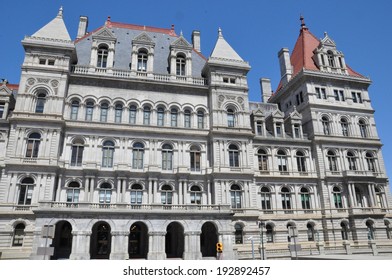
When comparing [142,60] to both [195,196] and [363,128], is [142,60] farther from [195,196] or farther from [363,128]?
[363,128]

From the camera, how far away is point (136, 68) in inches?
1430

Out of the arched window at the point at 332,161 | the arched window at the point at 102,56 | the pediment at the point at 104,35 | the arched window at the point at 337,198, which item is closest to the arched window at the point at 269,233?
the arched window at the point at 337,198

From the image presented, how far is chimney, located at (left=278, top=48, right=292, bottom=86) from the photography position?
47263 mm

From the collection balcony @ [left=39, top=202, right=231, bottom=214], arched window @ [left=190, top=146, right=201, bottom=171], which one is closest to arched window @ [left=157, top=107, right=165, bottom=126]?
arched window @ [left=190, top=146, right=201, bottom=171]

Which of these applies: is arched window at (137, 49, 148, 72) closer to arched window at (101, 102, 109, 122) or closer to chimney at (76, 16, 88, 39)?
arched window at (101, 102, 109, 122)

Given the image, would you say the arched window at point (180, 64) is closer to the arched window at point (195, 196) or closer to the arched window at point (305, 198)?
the arched window at point (195, 196)

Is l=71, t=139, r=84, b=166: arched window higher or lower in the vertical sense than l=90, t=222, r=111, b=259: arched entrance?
higher

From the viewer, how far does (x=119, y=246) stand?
26531mm

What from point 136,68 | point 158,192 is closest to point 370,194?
point 158,192

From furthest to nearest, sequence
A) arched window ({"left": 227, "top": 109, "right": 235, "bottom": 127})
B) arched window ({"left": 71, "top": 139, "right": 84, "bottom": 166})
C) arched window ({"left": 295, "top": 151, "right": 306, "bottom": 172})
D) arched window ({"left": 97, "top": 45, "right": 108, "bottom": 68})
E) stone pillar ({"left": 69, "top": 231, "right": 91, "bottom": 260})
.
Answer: arched window ({"left": 295, "top": 151, "right": 306, "bottom": 172}) → arched window ({"left": 227, "top": 109, "right": 235, "bottom": 127}) → arched window ({"left": 97, "top": 45, "right": 108, "bottom": 68}) → arched window ({"left": 71, "top": 139, "right": 84, "bottom": 166}) → stone pillar ({"left": 69, "top": 231, "right": 91, "bottom": 260})

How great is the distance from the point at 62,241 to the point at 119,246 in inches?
255

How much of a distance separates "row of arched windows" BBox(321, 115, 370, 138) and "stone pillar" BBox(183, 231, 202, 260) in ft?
76.4

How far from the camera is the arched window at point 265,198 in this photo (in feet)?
117

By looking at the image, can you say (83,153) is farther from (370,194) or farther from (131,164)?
(370,194)
